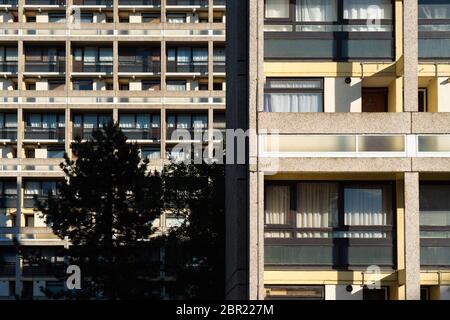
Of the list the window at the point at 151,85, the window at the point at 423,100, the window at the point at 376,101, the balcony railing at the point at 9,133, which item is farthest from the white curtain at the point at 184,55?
the window at the point at 423,100

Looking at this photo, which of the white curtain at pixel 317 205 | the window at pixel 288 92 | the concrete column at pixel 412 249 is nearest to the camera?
the concrete column at pixel 412 249

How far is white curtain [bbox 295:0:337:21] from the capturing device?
2800 centimetres

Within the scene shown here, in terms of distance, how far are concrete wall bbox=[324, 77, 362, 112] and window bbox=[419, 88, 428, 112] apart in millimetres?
1718

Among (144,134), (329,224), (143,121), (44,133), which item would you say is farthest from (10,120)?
(329,224)

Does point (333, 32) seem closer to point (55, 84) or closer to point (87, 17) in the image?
point (55, 84)

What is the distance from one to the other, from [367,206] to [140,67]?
51285mm

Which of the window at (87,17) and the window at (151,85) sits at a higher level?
the window at (87,17)

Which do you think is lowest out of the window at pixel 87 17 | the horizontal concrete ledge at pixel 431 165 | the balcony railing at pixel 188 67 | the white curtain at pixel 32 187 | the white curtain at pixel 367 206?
the white curtain at pixel 32 187

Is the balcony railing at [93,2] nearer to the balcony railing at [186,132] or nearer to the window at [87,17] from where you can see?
the window at [87,17]

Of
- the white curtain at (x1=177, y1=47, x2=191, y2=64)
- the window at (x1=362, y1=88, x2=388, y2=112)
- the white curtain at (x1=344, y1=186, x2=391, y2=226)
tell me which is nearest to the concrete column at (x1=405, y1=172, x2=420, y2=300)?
the white curtain at (x1=344, y1=186, x2=391, y2=226)

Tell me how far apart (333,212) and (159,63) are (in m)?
51.0

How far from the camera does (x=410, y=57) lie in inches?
1048

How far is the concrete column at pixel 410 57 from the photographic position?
87.1 ft

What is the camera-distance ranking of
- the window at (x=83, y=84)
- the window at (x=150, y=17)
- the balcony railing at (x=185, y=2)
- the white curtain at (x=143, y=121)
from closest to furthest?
the white curtain at (x=143, y=121) → the window at (x=83, y=84) → the balcony railing at (x=185, y=2) → the window at (x=150, y=17)
